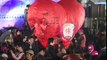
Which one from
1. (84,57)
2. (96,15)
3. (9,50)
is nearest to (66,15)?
(96,15)

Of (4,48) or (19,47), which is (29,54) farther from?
(4,48)

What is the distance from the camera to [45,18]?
2.32m

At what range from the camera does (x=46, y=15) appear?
2320 millimetres

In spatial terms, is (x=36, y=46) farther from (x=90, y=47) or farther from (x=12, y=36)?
(x=90, y=47)

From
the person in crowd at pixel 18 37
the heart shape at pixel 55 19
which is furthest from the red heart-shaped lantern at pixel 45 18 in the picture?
the person in crowd at pixel 18 37

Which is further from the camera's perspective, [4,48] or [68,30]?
[68,30]

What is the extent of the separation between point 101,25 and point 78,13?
0.75ft

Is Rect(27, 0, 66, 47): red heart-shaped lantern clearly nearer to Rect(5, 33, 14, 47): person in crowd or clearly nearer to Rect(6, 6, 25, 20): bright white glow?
Rect(6, 6, 25, 20): bright white glow

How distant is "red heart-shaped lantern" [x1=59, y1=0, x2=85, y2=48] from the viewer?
2357 mm

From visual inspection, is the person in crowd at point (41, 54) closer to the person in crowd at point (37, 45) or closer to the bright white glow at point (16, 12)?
the person in crowd at point (37, 45)

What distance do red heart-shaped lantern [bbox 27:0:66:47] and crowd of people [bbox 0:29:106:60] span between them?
0.05 metres

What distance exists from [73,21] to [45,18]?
0.82 feet

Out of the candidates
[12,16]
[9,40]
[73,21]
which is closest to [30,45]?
[9,40]

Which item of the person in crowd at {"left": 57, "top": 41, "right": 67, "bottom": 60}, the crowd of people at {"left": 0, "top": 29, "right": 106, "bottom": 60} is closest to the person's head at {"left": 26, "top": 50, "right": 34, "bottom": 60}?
the crowd of people at {"left": 0, "top": 29, "right": 106, "bottom": 60}
